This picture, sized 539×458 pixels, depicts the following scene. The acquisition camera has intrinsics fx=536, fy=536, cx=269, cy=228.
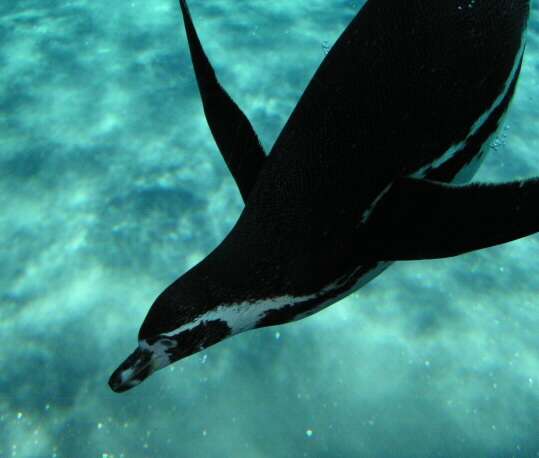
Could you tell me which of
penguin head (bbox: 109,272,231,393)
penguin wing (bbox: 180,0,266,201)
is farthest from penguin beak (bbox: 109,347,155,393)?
penguin wing (bbox: 180,0,266,201)

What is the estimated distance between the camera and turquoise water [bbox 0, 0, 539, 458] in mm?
2051

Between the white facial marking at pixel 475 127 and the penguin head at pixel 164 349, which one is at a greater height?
the white facial marking at pixel 475 127

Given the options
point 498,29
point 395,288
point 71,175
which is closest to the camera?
point 498,29

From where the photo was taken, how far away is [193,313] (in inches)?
41.5

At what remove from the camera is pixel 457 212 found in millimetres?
1041

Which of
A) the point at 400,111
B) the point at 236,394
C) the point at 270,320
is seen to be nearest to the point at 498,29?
the point at 400,111

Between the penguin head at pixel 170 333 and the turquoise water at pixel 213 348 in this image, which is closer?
the penguin head at pixel 170 333

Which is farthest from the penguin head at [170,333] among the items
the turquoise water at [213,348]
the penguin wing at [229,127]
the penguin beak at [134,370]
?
the turquoise water at [213,348]

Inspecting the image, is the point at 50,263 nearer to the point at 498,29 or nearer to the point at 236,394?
the point at 236,394

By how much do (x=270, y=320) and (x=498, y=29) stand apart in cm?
82

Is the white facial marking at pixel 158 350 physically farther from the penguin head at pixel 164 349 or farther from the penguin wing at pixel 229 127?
the penguin wing at pixel 229 127

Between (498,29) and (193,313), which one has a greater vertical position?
(498,29)

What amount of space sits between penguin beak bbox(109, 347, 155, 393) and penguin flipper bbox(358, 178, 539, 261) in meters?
0.55

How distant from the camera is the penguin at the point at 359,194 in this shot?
1.05 metres
